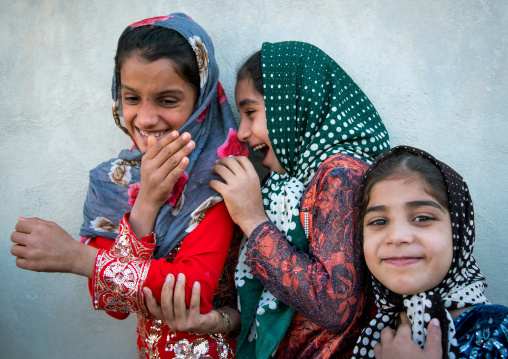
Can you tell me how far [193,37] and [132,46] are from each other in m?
0.28

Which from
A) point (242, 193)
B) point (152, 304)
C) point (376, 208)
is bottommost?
point (152, 304)

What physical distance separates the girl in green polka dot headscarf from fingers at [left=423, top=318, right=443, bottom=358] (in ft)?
0.95

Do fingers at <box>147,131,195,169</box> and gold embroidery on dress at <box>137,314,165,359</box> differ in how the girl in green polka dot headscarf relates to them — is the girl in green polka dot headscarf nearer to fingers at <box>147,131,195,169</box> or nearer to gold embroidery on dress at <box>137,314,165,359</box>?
fingers at <box>147,131,195,169</box>

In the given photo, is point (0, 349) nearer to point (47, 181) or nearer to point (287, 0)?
point (47, 181)

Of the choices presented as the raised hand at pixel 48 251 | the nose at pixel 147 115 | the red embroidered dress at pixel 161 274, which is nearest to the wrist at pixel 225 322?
the red embroidered dress at pixel 161 274

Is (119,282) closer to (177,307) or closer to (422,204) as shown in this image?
(177,307)

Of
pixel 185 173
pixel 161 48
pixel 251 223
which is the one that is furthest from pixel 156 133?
pixel 251 223

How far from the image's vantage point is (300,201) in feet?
6.40

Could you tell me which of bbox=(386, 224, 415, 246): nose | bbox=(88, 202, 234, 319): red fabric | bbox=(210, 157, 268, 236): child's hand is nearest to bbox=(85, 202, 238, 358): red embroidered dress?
bbox=(88, 202, 234, 319): red fabric

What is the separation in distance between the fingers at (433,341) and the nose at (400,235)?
301 mm

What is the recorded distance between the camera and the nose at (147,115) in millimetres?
1972

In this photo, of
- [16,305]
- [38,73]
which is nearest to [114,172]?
[38,73]

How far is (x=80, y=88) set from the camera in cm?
275

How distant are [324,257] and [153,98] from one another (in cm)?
103
